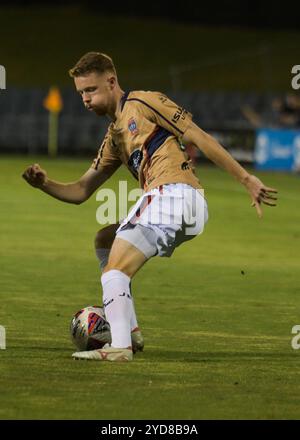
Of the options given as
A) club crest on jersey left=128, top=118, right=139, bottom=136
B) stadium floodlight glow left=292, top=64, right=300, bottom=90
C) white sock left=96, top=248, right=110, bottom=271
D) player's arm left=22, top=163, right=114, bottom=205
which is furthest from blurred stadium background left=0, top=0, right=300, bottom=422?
stadium floodlight glow left=292, top=64, right=300, bottom=90

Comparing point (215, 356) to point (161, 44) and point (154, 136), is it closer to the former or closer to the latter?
point (154, 136)

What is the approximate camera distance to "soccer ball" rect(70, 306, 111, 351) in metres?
9.09

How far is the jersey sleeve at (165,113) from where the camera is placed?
865cm

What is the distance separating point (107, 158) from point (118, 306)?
129cm

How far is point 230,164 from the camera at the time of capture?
8.34 m

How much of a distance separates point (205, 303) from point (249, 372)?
3634mm

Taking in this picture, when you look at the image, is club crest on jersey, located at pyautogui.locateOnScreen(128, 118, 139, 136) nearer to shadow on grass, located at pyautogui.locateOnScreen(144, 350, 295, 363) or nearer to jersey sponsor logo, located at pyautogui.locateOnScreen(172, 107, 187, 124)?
jersey sponsor logo, located at pyautogui.locateOnScreen(172, 107, 187, 124)

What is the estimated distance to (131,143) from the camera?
348 inches

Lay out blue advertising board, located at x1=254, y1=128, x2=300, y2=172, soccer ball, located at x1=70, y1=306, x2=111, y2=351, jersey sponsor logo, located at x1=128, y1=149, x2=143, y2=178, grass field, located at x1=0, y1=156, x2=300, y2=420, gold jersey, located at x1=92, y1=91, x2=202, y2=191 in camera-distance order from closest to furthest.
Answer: grass field, located at x1=0, y1=156, x2=300, y2=420 < gold jersey, located at x1=92, y1=91, x2=202, y2=191 < jersey sponsor logo, located at x1=128, y1=149, x2=143, y2=178 < soccer ball, located at x1=70, y1=306, x2=111, y2=351 < blue advertising board, located at x1=254, y1=128, x2=300, y2=172

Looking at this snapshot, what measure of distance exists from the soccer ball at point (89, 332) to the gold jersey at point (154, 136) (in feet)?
3.43

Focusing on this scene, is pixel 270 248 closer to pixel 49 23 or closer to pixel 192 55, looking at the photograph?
pixel 192 55

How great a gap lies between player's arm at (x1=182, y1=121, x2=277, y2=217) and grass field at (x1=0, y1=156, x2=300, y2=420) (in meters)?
1.15

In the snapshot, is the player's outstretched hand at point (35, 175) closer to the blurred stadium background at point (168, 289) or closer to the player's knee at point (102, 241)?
the player's knee at point (102, 241)

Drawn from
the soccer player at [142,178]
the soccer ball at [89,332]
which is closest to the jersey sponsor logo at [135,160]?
the soccer player at [142,178]
